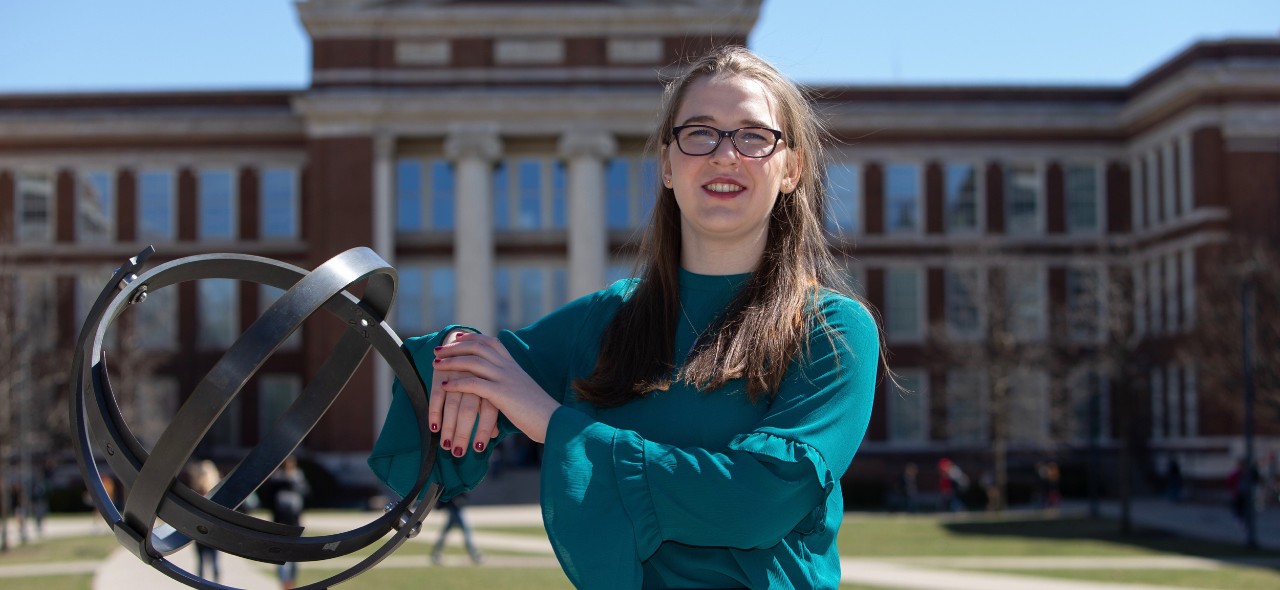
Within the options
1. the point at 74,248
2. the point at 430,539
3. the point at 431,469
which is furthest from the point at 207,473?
the point at 74,248

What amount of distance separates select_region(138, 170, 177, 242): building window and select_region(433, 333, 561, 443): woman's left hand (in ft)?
154

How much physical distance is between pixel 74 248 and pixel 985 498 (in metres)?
30.5

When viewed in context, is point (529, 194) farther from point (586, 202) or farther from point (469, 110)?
point (469, 110)

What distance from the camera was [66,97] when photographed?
4719 cm

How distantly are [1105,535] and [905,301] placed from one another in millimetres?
20979

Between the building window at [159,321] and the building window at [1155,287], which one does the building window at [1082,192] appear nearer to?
the building window at [1155,287]

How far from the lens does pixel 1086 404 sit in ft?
146

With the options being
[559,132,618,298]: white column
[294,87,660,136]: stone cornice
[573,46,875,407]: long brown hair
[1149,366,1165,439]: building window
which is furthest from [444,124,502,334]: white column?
[573,46,875,407]: long brown hair

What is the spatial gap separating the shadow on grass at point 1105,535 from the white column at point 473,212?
1804 cm

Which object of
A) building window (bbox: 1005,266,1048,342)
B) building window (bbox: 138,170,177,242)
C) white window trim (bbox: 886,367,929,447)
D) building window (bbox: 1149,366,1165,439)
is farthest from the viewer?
building window (bbox: 138,170,177,242)

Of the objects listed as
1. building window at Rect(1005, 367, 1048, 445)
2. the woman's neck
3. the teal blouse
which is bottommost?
building window at Rect(1005, 367, 1048, 445)

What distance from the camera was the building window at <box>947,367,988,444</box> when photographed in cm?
4188

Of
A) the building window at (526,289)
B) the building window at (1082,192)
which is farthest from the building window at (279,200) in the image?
the building window at (1082,192)

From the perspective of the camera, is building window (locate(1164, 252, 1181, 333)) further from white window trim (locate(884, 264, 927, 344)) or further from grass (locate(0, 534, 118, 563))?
grass (locate(0, 534, 118, 563))
